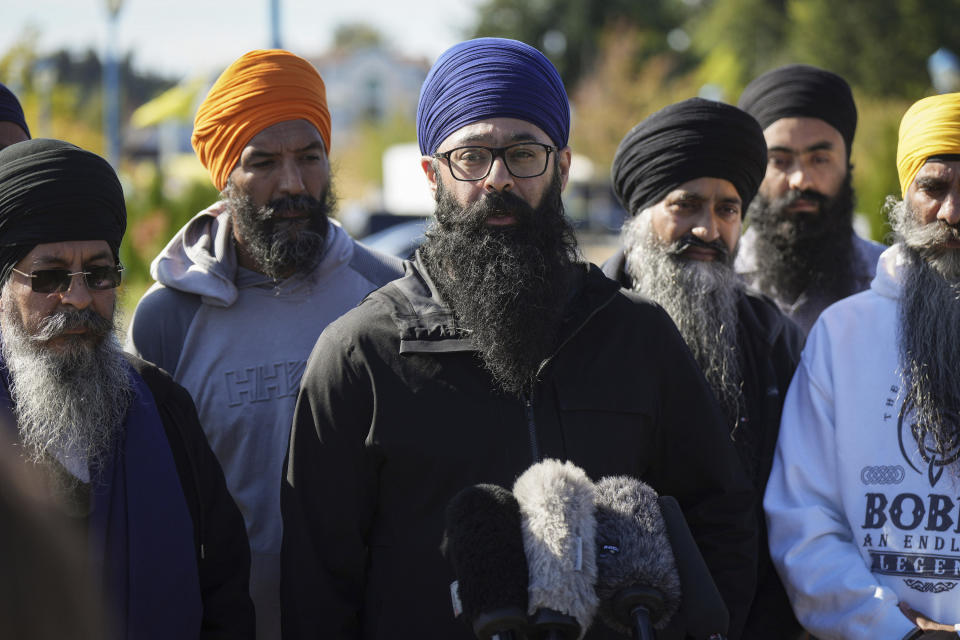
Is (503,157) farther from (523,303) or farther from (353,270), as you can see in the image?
(353,270)

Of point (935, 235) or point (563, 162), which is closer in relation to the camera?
point (563, 162)

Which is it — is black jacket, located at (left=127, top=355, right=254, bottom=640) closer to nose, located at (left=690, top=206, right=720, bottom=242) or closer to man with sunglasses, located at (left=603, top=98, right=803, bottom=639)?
man with sunglasses, located at (left=603, top=98, right=803, bottom=639)

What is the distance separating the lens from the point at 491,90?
2949 mm

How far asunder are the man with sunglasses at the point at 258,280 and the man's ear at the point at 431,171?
33.7 inches

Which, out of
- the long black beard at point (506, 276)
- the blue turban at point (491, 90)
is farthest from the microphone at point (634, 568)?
the blue turban at point (491, 90)

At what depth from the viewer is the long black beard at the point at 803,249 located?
15.6 feet

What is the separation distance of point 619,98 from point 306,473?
4021 cm

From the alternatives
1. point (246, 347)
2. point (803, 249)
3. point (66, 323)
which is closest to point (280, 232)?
point (246, 347)

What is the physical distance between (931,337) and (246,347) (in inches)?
87.1

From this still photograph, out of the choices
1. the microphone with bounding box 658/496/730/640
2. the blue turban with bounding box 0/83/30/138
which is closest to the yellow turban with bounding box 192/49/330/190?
the blue turban with bounding box 0/83/30/138

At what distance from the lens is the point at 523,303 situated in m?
2.92

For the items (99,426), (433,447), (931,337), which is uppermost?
(931,337)

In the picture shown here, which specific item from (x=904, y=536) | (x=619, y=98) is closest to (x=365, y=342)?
(x=904, y=536)

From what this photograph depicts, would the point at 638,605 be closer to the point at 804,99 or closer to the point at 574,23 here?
the point at 804,99
